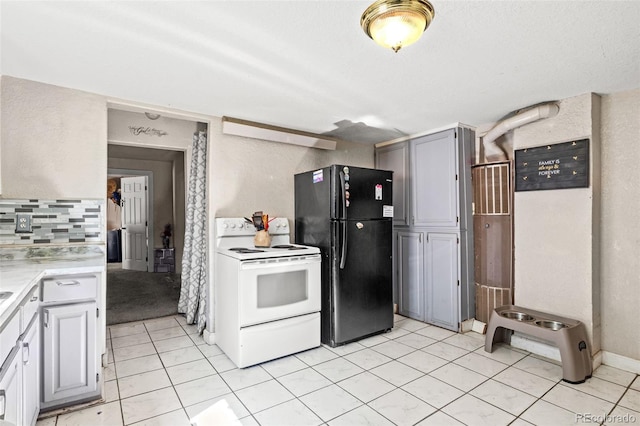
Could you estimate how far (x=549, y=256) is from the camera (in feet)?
9.17

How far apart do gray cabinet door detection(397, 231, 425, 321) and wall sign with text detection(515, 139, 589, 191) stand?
1191 millimetres

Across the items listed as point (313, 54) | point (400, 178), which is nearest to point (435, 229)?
point (400, 178)

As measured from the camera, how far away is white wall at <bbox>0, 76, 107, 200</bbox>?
2.30 metres

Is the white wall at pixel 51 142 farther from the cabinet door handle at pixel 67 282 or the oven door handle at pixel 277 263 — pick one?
the oven door handle at pixel 277 263

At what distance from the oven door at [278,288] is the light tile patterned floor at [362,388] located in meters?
0.41

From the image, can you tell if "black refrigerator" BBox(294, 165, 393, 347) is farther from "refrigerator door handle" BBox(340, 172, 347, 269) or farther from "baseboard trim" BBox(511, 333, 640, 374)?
"baseboard trim" BBox(511, 333, 640, 374)

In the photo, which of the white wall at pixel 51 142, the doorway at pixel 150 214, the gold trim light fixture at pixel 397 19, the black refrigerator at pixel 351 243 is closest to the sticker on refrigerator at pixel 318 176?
the black refrigerator at pixel 351 243

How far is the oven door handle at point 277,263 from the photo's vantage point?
8.34 ft

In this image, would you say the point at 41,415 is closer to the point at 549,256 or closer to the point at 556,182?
the point at 549,256

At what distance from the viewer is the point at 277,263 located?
106 inches

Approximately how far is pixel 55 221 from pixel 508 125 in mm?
3837

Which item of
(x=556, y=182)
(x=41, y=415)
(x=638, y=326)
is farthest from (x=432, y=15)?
(x=41, y=415)

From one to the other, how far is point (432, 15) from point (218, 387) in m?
2.58

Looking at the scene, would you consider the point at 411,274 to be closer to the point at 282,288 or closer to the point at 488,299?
the point at 488,299
